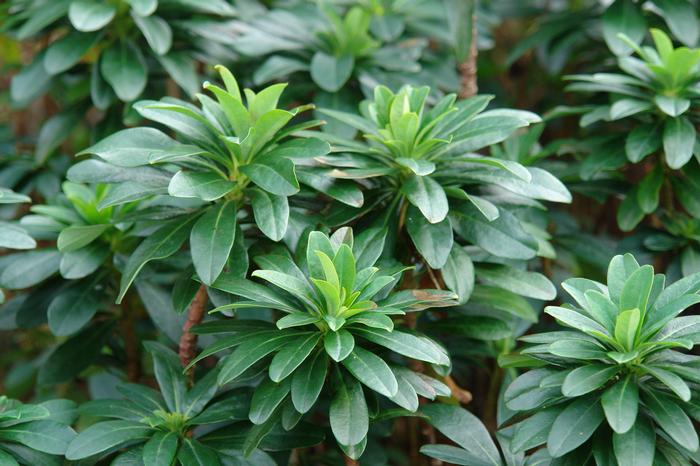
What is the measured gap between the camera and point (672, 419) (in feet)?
3.60

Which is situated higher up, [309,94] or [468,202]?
[468,202]

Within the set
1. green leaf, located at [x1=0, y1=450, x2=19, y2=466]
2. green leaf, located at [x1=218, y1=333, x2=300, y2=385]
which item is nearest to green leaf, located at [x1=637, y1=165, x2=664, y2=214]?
green leaf, located at [x1=218, y1=333, x2=300, y2=385]

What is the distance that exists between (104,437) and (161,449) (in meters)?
0.09

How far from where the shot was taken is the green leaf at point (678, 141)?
1507 millimetres

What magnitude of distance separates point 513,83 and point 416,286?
62.1 inches

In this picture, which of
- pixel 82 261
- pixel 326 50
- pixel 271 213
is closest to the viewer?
pixel 271 213

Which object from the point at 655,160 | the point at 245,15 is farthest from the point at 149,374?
the point at 655,160

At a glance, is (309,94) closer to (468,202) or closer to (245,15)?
(245,15)

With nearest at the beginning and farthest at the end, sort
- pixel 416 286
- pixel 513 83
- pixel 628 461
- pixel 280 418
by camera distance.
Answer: pixel 628 461, pixel 280 418, pixel 416 286, pixel 513 83

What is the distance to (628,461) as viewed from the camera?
107 centimetres

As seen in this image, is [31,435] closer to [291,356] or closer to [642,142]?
[291,356]

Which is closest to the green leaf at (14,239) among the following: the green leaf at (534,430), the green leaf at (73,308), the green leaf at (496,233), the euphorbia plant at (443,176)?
the green leaf at (73,308)

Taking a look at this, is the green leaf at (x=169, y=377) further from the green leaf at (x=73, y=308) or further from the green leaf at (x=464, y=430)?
the green leaf at (x=464, y=430)

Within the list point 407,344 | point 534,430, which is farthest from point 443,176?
point 534,430
